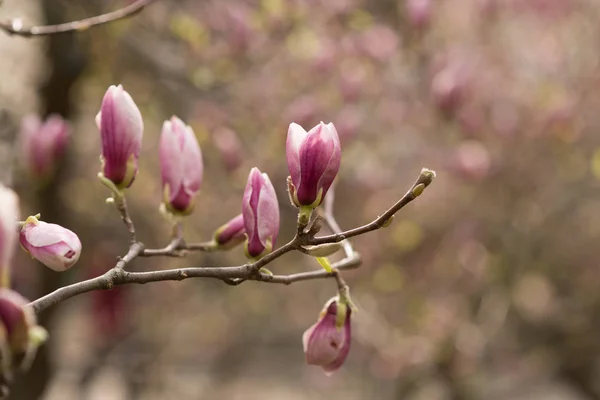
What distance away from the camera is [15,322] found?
562 mm

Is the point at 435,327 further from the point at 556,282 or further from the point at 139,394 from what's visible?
the point at 139,394

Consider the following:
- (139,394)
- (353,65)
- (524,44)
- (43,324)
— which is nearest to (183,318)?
(139,394)

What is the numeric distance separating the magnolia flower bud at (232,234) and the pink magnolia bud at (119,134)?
177mm

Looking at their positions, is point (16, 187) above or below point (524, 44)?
below

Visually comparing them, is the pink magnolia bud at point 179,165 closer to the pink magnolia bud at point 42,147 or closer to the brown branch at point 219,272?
the brown branch at point 219,272

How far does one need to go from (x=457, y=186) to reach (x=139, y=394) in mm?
2581

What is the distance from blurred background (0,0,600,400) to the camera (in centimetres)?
266

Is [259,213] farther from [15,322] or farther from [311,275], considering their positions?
[15,322]

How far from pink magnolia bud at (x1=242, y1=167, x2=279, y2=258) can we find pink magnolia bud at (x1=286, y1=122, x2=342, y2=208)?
0.07m

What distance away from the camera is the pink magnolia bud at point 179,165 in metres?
1.11

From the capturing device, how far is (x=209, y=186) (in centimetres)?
374

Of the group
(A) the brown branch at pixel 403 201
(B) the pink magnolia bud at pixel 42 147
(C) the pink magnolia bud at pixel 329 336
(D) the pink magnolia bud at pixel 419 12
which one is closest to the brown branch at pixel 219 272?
(A) the brown branch at pixel 403 201

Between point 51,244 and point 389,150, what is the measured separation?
8.08ft

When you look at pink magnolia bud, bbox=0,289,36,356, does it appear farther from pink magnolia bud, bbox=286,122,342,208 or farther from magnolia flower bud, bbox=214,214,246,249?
magnolia flower bud, bbox=214,214,246,249
